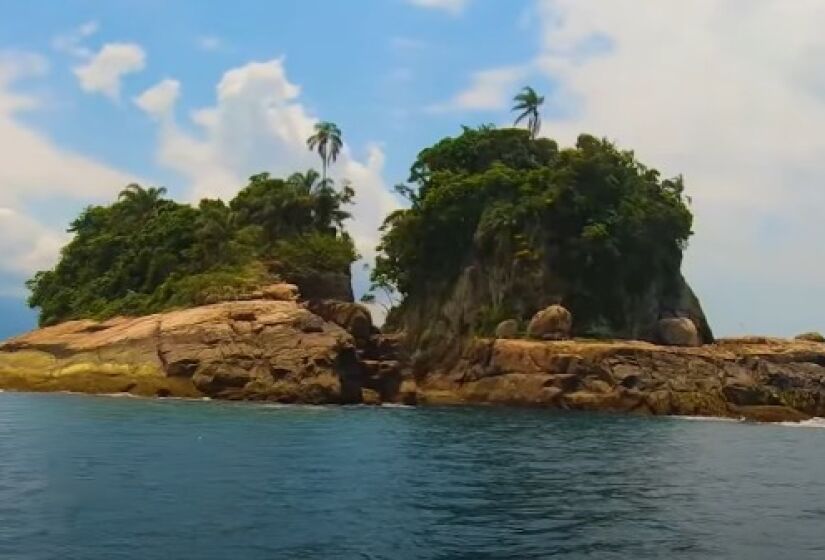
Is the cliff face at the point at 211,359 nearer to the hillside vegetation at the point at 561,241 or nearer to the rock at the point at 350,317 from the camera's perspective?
the rock at the point at 350,317

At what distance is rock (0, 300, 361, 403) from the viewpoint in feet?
197

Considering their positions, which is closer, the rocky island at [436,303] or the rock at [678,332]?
the rocky island at [436,303]

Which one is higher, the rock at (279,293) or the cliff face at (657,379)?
the rock at (279,293)

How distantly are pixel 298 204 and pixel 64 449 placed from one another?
59.1m

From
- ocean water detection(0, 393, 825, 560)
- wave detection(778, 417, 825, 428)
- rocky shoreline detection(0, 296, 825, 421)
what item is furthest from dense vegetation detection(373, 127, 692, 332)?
ocean water detection(0, 393, 825, 560)

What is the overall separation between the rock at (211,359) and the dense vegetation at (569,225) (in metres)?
24.1

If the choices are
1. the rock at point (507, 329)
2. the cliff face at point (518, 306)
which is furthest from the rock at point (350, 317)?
the cliff face at point (518, 306)

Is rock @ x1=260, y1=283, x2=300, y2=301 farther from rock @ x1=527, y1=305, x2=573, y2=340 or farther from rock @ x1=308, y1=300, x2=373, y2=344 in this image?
rock @ x1=527, y1=305, x2=573, y2=340

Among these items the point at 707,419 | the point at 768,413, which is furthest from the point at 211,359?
the point at 768,413

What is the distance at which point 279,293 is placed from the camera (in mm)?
70938

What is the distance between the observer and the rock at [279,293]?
7050 cm

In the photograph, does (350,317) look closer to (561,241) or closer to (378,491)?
(561,241)

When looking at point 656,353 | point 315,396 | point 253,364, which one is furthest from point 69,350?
point 656,353

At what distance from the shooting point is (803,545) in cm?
2100
